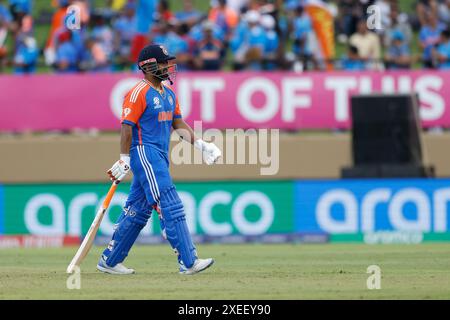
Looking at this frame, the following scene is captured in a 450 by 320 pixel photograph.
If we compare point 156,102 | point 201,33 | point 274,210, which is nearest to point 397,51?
point 201,33

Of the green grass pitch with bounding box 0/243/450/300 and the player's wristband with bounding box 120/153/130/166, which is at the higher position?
the player's wristband with bounding box 120/153/130/166

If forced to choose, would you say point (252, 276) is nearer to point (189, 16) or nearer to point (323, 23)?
point (323, 23)

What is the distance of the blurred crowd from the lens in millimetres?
21062

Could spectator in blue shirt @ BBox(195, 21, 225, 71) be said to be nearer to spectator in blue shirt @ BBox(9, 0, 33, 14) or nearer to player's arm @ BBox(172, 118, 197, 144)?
spectator in blue shirt @ BBox(9, 0, 33, 14)

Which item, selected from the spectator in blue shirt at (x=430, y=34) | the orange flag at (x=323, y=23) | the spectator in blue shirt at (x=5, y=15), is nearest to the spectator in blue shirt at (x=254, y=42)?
the orange flag at (x=323, y=23)

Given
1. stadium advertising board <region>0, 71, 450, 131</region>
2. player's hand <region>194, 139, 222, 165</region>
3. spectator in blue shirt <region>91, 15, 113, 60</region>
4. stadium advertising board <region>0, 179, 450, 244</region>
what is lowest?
stadium advertising board <region>0, 179, 450, 244</region>

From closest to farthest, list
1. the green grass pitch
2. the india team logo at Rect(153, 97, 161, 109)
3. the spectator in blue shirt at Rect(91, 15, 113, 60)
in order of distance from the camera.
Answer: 1. the green grass pitch
2. the india team logo at Rect(153, 97, 161, 109)
3. the spectator in blue shirt at Rect(91, 15, 113, 60)

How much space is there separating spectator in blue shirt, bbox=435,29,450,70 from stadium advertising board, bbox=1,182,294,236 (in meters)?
4.37

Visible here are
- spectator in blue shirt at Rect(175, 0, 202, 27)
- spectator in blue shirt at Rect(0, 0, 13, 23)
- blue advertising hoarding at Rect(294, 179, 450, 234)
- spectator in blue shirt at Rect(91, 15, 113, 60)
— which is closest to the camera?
blue advertising hoarding at Rect(294, 179, 450, 234)

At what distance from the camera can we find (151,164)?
37.8 feet

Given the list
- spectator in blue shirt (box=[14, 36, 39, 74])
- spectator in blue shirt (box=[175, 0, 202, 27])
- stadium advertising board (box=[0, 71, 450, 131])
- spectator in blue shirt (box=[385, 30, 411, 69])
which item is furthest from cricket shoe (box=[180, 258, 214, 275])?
spectator in blue shirt (box=[175, 0, 202, 27])

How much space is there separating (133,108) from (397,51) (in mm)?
11054
